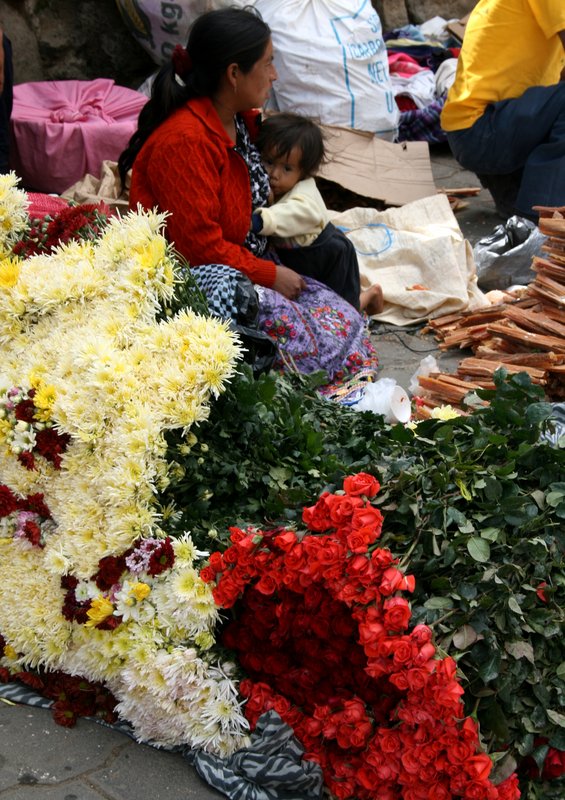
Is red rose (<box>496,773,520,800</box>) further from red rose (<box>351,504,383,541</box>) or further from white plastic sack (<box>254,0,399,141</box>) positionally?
white plastic sack (<box>254,0,399,141</box>)

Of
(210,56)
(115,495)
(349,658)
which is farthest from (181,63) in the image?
(349,658)

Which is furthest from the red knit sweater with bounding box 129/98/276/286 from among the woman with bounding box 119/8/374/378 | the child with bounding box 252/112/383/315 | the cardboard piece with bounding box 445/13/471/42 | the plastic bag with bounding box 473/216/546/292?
the cardboard piece with bounding box 445/13/471/42

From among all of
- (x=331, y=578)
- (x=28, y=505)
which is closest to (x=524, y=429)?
(x=331, y=578)

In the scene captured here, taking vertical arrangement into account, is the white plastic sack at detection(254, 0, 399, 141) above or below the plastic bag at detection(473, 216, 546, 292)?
above

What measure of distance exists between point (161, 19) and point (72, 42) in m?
0.83

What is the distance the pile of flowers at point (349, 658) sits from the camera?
1793 mm

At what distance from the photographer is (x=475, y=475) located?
2.06m

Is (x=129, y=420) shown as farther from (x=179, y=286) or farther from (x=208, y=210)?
(x=208, y=210)

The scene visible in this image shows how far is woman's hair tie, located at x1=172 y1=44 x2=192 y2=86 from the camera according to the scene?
140 inches

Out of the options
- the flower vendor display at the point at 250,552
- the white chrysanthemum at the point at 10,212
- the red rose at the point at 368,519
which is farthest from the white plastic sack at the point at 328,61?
the red rose at the point at 368,519

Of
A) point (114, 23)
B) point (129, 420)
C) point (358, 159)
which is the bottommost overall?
point (358, 159)

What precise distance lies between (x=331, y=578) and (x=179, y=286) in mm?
840

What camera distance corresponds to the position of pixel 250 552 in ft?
6.70

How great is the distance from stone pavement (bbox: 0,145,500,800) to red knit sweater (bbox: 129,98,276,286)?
1.82 metres
